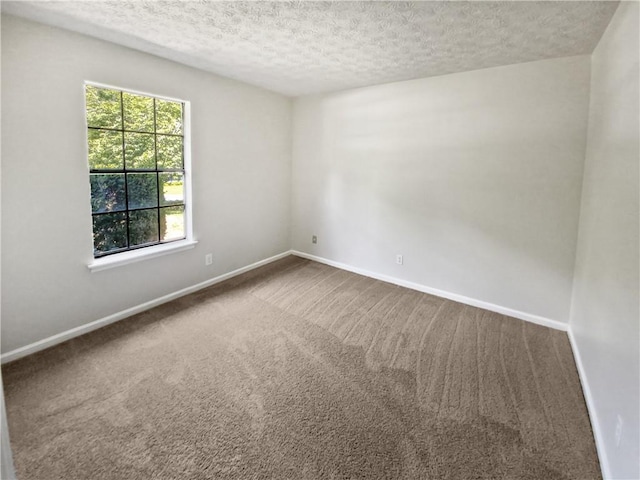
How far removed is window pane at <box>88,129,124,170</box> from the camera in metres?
2.74

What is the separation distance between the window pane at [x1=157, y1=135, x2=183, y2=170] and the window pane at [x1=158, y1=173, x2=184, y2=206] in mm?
90

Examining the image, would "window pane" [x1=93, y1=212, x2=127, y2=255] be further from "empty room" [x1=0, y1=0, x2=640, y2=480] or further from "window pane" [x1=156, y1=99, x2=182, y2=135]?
"window pane" [x1=156, y1=99, x2=182, y2=135]

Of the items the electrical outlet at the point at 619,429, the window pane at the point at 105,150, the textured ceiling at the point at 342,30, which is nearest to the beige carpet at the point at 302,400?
the electrical outlet at the point at 619,429

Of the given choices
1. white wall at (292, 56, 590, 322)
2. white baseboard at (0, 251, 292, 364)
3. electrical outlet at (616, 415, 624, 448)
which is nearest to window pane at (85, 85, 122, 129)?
white baseboard at (0, 251, 292, 364)

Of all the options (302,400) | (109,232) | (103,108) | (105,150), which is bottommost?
(302,400)

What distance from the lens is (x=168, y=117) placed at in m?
3.27

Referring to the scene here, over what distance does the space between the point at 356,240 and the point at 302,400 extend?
2.61 m

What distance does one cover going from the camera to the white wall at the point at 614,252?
1.42m

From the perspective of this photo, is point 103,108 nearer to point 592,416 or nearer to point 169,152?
point 169,152

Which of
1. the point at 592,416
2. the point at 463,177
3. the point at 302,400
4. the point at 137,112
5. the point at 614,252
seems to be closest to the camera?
the point at 614,252

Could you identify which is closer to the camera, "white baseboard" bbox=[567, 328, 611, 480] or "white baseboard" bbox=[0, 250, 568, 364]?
"white baseboard" bbox=[567, 328, 611, 480]

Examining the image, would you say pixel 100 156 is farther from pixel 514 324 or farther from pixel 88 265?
pixel 514 324

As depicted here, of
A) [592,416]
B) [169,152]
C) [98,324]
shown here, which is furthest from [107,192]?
[592,416]

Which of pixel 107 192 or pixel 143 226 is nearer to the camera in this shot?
pixel 107 192
